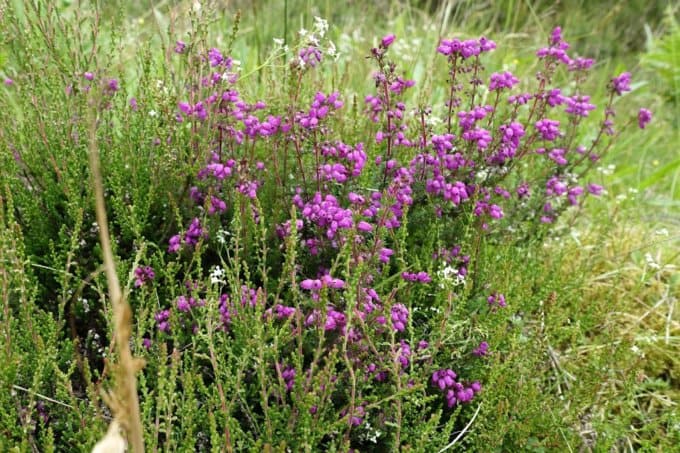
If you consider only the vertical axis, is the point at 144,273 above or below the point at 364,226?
below

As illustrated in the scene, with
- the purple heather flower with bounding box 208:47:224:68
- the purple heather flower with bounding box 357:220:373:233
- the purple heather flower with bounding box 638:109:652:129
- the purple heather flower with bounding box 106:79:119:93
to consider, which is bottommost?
the purple heather flower with bounding box 357:220:373:233

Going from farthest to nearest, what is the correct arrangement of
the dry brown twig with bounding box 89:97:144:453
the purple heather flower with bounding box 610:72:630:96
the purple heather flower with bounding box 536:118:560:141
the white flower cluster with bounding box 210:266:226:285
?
the purple heather flower with bounding box 610:72:630:96 < the purple heather flower with bounding box 536:118:560:141 < the white flower cluster with bounding box 210:266:226:285 < the dry brown twig with bounding box 89:97:144:453

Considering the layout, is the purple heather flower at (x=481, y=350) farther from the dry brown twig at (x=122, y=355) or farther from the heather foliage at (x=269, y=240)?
the dry brown twig at (x=122, y=355)

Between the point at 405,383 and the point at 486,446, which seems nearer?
the point at 405,383

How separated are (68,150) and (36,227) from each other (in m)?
0.25

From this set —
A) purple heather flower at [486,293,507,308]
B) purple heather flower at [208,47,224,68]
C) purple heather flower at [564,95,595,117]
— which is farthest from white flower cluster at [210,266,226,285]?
purple heather flower at [564,95,595,117]

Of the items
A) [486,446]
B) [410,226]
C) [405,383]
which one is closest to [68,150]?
[410,226]

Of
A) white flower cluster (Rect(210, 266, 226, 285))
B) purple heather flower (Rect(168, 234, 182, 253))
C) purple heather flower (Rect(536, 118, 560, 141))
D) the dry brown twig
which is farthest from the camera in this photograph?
purple heather flower (Rect(536, 118, 560, 141))

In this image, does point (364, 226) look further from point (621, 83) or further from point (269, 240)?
point (621, 83)

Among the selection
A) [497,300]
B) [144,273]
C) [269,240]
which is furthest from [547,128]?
[144,273]

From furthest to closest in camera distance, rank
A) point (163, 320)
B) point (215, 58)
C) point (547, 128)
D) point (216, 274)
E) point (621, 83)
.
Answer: point (621, 83), point (547, 128), point (215, 58), point (163, 320), point (216, 274)

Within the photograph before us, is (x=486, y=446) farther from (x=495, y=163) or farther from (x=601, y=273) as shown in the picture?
(x=601, y=273)

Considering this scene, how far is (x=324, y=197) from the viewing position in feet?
6.73

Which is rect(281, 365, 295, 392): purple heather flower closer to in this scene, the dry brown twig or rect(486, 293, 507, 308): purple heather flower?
rect(486, 293, 507, 308): purple heather flower
